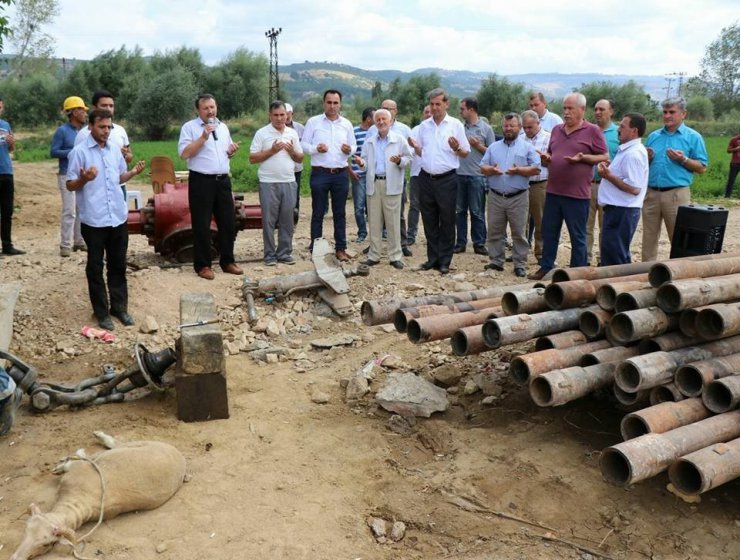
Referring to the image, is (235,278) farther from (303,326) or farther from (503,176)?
(503,176)

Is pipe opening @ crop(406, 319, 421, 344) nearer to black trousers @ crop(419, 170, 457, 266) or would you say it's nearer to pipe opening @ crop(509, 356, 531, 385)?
pipe opening @ crop(509, 356, 531, 385)

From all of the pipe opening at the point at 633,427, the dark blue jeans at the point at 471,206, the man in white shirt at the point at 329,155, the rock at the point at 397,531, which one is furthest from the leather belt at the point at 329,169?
the pipe opening at the point at 633,427

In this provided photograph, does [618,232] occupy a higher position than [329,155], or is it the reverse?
[329,155]

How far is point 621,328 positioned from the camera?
13.7ft

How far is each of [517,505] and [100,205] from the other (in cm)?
440

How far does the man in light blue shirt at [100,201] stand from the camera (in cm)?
624

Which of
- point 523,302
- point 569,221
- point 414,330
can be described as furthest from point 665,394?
point 569,221

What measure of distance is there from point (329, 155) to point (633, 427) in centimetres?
559

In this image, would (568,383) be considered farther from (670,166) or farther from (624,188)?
(670,166)

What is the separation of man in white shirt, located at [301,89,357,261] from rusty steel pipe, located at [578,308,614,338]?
4.54 meters

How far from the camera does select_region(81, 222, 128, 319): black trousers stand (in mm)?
6355

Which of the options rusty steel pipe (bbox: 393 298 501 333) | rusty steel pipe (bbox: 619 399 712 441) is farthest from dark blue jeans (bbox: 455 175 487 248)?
rusty steel pipe (bbox: 619 399 712 441)

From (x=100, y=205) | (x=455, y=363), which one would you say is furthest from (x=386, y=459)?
(x=100, y=205)

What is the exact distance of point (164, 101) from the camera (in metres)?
32.8
